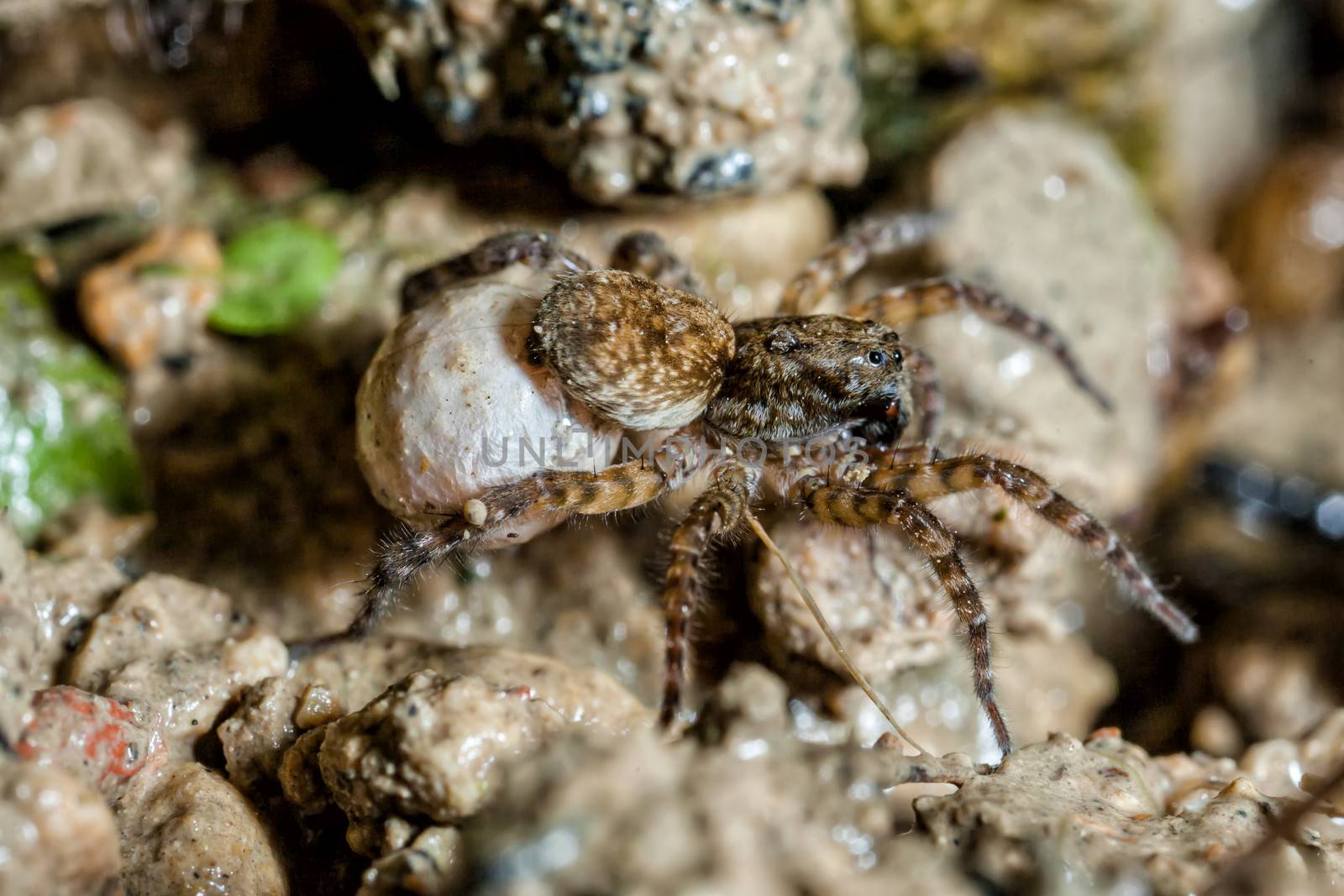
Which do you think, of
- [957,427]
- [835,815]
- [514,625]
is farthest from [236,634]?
[957,427]

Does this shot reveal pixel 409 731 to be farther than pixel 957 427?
No

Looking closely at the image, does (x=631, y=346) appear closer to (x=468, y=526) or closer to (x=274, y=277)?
(x=468, y=526)

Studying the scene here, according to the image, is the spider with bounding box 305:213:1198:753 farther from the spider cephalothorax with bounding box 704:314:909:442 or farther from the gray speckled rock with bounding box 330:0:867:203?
the gray speckled rock with bounding box 330:0:867:203

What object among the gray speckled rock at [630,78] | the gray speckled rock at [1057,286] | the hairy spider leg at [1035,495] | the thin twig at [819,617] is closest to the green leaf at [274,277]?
the gray speckled rock at [630,78]

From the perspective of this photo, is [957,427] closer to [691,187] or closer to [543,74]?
[691,187]

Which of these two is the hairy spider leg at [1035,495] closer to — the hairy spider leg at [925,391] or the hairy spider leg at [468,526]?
the hairy spider leg at [925,391]
